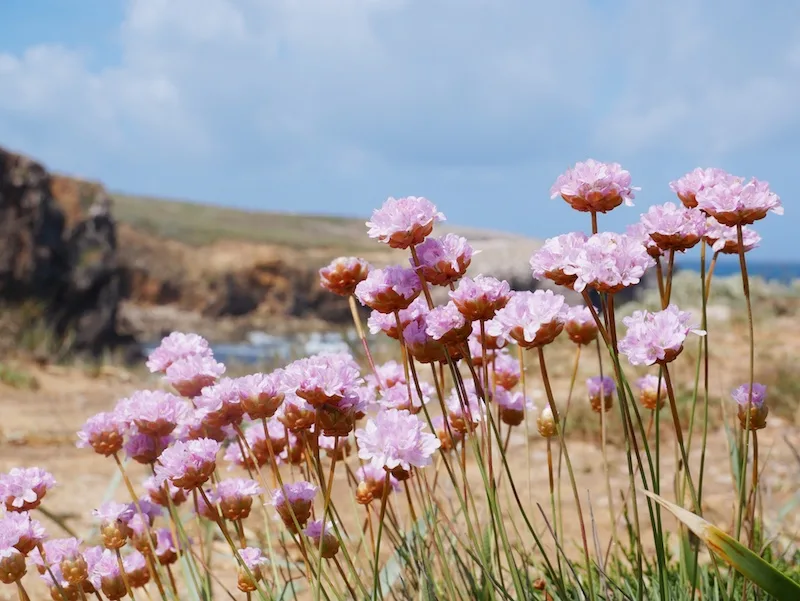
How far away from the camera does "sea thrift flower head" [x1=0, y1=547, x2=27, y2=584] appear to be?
1379mm

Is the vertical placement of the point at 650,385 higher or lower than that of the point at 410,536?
higher

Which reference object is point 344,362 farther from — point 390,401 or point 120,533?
point 120,533

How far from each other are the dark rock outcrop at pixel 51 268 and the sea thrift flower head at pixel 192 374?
10963 mm

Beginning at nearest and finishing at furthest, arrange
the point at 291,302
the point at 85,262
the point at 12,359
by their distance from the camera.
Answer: the point at 12,359 < the point at 85,262 < the point at 291,302

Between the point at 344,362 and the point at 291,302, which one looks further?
the point at 291,302

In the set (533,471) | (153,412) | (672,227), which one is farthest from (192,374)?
(533,471)

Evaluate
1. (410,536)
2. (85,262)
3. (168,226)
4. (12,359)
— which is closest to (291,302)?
(168,226)

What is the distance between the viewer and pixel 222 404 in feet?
4.43

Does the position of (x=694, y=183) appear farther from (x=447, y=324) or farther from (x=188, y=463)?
(x=188, y=463)

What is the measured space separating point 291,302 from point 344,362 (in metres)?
35.2

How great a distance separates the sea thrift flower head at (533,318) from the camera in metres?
1.18

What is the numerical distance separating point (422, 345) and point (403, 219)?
219 mm

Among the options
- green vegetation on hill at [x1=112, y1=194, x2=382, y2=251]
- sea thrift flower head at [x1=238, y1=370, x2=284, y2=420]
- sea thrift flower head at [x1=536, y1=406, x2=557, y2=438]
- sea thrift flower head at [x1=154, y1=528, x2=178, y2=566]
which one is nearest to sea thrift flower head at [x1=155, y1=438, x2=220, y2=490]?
sea thrift flower head at [x1=238, y1=370, x2=284, y2=420]

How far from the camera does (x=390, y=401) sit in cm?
155
